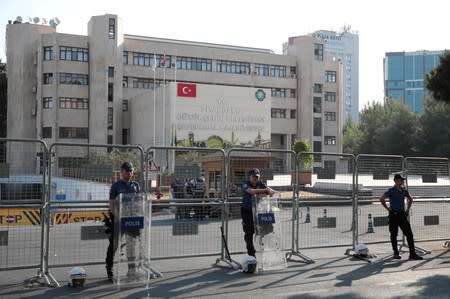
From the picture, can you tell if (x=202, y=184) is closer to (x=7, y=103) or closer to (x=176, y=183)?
(x=176, y=183)

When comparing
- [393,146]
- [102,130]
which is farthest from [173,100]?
[393,146]

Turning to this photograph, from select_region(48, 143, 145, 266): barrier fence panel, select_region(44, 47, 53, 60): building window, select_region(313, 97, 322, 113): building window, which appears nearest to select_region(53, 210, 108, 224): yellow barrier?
select_region(48, 143, 145, 266): barrier fence panel

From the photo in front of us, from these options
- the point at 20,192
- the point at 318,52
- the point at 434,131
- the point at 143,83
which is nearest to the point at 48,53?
the point at 143,83

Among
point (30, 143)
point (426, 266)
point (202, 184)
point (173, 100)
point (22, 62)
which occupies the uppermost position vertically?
point (22, 62)

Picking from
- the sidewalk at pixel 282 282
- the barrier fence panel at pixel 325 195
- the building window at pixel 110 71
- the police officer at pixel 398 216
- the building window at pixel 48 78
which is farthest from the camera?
the building window at pixel 110 71

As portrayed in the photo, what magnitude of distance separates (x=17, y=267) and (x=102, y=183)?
1.96m

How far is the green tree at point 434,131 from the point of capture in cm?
7819

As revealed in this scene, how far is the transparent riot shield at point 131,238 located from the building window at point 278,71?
77459 millimetres

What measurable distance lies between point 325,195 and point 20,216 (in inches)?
242

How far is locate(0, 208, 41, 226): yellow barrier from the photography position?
10.2 meters

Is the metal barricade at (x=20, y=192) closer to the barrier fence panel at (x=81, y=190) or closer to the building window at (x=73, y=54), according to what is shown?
the barrier fence panel at (x=81, y=190)

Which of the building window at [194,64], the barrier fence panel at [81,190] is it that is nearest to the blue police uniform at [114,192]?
the barrier fence panel at [81,190]

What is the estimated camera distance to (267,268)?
10.3m

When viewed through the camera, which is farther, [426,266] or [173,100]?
[173,100]
